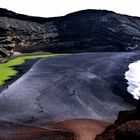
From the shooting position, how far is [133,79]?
4197 cm

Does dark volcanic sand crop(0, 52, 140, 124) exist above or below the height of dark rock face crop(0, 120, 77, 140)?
below

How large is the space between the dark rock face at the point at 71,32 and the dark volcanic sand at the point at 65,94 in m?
27.9

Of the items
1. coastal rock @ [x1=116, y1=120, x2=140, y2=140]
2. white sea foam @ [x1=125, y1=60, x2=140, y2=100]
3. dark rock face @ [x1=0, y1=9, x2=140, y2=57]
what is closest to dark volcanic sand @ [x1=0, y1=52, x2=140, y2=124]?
white sea foam @ [x1=125, y1=60, x2=140, y2=100]

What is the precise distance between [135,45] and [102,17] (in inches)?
485

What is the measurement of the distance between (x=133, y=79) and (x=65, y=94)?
10922mm

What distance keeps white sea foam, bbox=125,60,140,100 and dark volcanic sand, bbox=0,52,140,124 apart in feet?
2.30

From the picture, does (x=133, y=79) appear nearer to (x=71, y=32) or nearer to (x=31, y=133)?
(x=31, y=133)

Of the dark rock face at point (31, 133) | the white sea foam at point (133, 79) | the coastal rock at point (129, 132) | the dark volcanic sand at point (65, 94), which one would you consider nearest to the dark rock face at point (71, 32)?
the white sea foam at point (133, 79)

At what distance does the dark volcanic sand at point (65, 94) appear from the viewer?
28.8 meters

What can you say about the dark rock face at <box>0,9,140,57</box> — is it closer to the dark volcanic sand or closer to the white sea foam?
the white sea foam

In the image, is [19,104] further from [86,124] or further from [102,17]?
[102,17]

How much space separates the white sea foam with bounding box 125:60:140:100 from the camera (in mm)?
36609

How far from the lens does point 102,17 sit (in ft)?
294

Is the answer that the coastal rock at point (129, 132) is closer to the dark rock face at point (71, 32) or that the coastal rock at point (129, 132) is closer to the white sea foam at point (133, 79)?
the white sea foam at point (133, 79)
